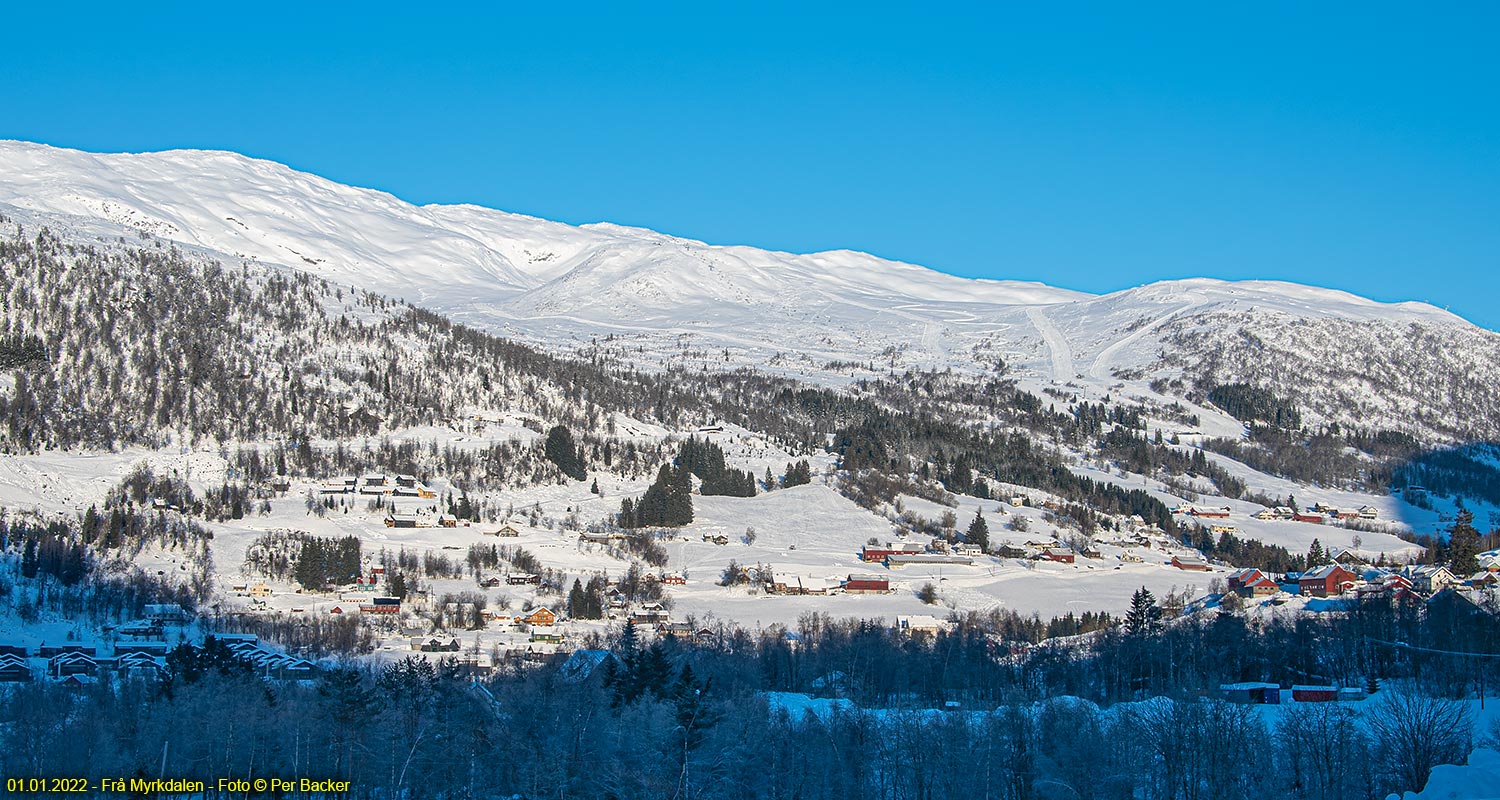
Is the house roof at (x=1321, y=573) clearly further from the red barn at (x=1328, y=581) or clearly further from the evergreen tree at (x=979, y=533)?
the evergreen tree at (x=979, y=533)

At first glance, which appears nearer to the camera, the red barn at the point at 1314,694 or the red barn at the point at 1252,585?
the red barn at the point at 1314,694

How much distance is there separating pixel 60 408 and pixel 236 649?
92.3m

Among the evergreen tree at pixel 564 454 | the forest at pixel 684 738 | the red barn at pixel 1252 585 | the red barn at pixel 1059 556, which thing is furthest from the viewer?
the evergreen tree at pixel 564 454

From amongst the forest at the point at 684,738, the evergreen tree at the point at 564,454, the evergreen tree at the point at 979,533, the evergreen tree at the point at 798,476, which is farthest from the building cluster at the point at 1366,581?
the evergreen tree at the point at 564,454

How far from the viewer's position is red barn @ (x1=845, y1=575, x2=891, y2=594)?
132250 mm

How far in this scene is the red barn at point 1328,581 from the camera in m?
125

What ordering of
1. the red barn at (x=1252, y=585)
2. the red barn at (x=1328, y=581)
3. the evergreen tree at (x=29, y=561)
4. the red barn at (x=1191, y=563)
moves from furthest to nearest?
the red barn at (x=1191, y=563), the red barn at (x=1252, y=585), the red barn at (x=1328, y=581), the evergreen tree at (x=29, y=561)

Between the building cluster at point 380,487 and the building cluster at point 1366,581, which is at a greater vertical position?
the building cluster at point 380,487

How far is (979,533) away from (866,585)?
96.3 feet

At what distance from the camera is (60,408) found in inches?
6531

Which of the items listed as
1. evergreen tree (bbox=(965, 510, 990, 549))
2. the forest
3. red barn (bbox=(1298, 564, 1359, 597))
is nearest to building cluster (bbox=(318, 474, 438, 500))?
evergreen tree (bbox=(965, 510, 990, 549))

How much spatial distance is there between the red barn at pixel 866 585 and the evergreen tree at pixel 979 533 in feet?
84.2

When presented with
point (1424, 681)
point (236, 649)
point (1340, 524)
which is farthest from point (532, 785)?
point (1340, 524)

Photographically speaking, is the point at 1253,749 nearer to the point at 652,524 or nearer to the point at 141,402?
the point at 652,524
